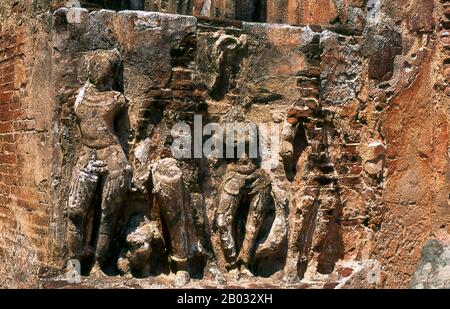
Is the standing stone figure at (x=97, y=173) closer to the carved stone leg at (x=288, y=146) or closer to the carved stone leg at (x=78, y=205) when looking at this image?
the carved stone leg at (x=78, y=205)

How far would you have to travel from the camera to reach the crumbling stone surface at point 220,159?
19.5 feet

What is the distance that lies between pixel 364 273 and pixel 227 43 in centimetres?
200

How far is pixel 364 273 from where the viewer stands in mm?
6641

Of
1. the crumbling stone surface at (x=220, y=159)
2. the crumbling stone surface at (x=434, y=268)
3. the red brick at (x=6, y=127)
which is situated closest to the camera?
the crumbling stone surface at (x=434, y=268)

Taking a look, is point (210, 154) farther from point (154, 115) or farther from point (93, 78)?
point (93, 78)

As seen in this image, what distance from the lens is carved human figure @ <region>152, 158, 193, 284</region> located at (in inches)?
235

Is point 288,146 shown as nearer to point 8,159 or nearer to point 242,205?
point 242,205

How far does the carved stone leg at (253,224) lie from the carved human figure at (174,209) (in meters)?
0.43

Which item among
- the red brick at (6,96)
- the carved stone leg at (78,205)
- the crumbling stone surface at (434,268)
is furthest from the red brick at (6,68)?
the crumbling stone surface at (434,268)

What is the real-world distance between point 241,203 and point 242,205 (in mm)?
20

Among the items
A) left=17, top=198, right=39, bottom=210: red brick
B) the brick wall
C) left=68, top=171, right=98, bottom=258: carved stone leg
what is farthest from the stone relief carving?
left=17, top=198, right=39, bottom=210: red brick

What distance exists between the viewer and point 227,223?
6.19 metres

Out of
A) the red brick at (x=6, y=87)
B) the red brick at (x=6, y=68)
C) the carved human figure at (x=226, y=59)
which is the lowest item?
the red brick at (x=6, y=87)
